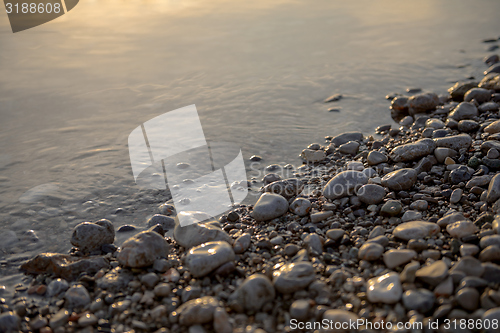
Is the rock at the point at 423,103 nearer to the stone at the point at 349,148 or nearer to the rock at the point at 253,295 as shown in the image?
the stone at the point at 349,148

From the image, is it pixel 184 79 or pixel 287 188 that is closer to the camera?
pixel 287 188

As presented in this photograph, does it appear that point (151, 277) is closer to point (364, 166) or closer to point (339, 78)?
point (364, 166)

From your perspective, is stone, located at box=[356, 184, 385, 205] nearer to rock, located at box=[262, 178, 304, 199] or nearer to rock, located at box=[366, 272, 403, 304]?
rock, located at box=[262, 178, 304, 199]

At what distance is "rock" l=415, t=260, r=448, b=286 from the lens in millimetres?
1927

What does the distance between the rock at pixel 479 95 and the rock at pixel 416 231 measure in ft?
11.0

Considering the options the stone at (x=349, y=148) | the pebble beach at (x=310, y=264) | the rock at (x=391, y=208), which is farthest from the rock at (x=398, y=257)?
the stone at (x=349, y=148)

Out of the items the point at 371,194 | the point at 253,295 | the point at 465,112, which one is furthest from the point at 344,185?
the point at 465,112

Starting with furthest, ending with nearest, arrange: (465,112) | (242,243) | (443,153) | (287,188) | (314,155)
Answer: (465,112)
(314,155)
(443,153)
(287,188)
(242,243)

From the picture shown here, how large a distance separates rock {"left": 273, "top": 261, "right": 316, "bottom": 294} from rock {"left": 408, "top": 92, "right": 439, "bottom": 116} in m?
3.77

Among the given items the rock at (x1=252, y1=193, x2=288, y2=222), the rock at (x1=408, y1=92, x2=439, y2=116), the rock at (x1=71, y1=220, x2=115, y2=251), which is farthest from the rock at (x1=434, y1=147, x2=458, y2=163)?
the rock at (x1=71, y1=220, x2=115, y2=251)

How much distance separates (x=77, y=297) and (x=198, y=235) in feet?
2.69

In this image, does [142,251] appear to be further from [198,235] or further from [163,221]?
[163,221]

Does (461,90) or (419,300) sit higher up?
(461,90)

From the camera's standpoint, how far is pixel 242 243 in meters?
2.53
